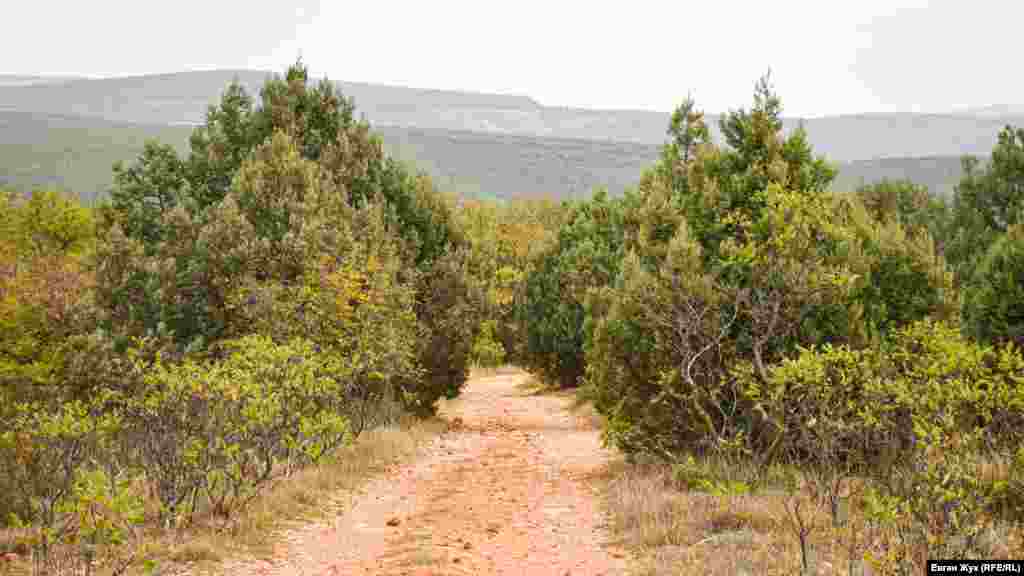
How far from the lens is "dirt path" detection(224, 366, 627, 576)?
8812 millimetres

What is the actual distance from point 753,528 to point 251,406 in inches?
229

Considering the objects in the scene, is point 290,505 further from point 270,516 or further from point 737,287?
point 737,287

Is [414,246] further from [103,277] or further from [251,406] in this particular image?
[251,406]

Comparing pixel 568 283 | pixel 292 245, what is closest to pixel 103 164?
pixel 568 283

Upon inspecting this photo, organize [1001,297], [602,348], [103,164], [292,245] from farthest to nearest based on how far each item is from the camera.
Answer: [103,164], [292,245], [602,348], [1001,297]

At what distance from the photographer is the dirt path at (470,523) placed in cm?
881

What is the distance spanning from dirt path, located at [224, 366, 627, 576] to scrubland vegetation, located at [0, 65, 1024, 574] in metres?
0.68

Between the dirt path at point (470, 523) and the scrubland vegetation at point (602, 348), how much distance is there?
26.8 inches

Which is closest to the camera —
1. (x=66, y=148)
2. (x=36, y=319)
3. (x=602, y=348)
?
(x=602, y=348)

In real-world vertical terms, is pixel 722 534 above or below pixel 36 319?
below

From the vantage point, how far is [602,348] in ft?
47.0

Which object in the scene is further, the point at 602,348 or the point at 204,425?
the point at 602,348

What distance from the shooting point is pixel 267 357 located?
1193cm

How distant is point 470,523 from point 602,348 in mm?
4532
